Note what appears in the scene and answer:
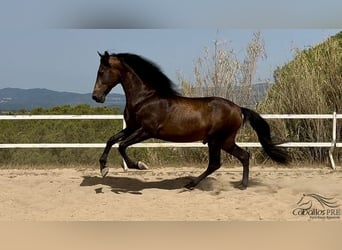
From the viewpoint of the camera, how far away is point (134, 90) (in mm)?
6770

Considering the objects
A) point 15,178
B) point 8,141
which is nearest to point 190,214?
point 15,178

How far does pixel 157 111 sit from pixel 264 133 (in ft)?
5.48

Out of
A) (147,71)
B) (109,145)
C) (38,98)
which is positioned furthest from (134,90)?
(38,98)

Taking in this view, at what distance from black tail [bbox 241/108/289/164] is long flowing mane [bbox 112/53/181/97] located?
4.04 ft

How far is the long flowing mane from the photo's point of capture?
680cm

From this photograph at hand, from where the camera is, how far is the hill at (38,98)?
25.5 feet

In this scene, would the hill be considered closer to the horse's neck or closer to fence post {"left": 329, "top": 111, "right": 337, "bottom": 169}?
the horse's neck

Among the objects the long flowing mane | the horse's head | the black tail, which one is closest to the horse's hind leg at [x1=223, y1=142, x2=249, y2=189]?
the black tail

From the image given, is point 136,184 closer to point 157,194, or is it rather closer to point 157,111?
point 157,194

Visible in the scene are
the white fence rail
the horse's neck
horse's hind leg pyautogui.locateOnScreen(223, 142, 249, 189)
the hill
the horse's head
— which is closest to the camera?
the horse's head

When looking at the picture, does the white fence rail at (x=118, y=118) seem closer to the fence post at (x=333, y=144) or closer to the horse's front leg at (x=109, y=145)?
the fence post at (x=333, y=144)

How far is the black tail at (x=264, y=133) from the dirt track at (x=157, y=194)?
452 mm

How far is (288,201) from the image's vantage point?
20.4ft

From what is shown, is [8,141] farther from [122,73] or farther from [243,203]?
[243,203]
